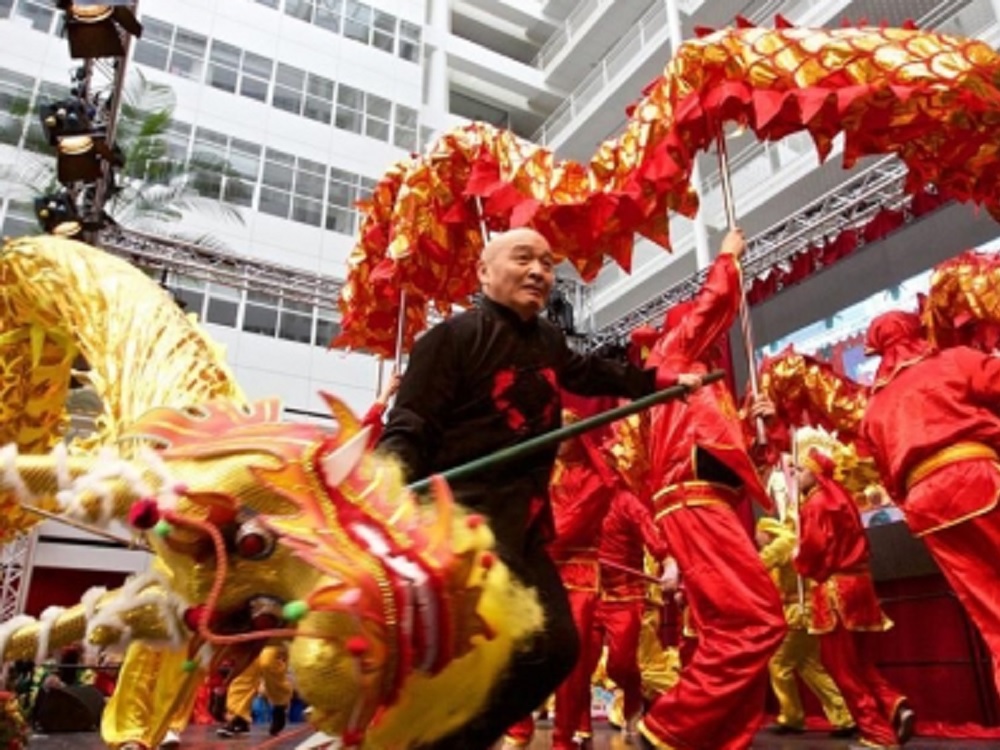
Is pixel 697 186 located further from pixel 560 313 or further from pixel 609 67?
pixel 609 67

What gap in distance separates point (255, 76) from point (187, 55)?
1.16 meters

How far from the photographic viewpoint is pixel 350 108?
1592 cm

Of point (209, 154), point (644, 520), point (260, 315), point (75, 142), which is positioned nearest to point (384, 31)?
point (209, 154)

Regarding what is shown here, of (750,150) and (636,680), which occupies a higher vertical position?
(750,150)

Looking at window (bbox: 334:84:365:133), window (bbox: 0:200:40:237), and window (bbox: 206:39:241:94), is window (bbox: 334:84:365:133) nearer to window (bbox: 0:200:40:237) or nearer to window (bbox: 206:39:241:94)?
window (bbox: 206:39:241:94)

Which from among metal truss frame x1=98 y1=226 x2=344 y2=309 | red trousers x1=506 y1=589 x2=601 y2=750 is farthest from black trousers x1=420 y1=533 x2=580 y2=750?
metal truss frame x1=98 y1=226 x2=344 y2=309

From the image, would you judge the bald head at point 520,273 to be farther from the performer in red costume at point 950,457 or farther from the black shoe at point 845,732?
the black shoe at point 845,732

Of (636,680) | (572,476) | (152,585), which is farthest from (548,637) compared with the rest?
(636,680)

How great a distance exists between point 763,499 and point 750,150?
1010 centimetres

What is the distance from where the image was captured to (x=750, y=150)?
1186 cm

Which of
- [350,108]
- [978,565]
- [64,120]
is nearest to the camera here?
[978,565]

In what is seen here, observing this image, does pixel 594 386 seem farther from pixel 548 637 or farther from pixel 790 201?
pixel 790 201

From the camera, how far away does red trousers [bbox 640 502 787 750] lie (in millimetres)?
2352

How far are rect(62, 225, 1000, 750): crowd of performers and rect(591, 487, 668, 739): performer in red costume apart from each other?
1cm
